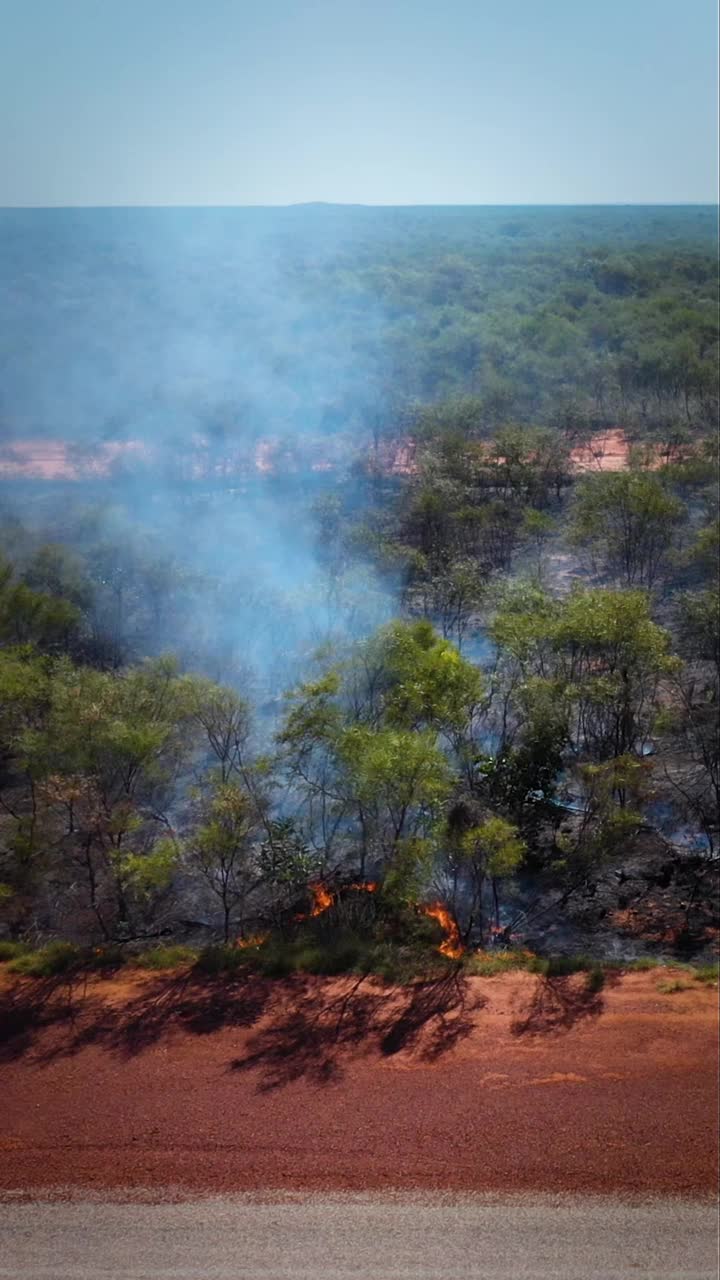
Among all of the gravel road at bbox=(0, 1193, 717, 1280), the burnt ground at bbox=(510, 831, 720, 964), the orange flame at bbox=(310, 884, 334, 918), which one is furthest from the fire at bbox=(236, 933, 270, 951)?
the gravel road at bbox=(0, 1193, 717, 1280)

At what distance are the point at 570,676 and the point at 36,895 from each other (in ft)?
26.0

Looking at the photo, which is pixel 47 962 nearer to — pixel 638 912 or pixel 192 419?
pixel 638 912

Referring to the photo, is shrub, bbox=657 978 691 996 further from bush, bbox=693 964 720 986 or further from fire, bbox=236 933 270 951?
fire, bbox=236 933 270 951

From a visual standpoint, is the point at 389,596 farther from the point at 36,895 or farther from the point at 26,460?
the point at 26,460

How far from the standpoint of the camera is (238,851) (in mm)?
10438

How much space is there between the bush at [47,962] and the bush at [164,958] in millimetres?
638

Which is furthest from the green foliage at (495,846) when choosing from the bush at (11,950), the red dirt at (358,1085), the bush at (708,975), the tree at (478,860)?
the bush at (11,950)

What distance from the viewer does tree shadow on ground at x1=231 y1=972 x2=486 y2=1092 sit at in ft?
25.8

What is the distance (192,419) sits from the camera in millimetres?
26406

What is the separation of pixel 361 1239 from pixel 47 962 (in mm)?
4522

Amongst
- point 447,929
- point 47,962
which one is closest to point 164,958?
point 47,962

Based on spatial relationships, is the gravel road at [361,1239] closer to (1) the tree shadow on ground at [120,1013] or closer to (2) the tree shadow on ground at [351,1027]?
(2) the tree shadow on ground at [351,1027]

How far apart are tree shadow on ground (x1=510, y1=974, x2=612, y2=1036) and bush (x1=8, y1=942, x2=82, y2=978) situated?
15.1ft

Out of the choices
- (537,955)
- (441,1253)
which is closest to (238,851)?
(537,955)
